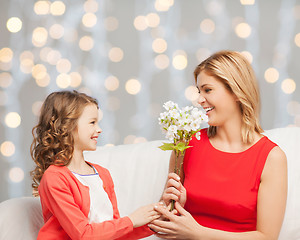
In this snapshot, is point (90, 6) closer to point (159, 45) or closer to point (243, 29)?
point (159, 45)

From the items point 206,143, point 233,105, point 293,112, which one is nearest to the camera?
point 233,105

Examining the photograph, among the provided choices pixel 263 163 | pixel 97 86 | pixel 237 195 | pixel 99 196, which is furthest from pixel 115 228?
pixel 97 86

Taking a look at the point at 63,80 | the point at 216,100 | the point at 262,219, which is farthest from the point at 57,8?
the point at 262,219

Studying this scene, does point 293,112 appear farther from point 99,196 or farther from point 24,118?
point 24,118

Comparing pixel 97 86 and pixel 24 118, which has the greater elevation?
pixel 97 86

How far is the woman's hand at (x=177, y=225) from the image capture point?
1487 millimetres

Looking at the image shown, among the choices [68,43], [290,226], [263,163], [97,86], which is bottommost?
[290,226]

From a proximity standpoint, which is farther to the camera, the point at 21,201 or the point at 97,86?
the point at 97,86

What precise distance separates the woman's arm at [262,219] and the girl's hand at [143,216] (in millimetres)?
25

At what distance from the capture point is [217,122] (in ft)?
5.42

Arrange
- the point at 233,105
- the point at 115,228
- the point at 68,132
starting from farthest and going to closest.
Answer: the point at 233,105 < the point at 68,132 < the point at 115,228

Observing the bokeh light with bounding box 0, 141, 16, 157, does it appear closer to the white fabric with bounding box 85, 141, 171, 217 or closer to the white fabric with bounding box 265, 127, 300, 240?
the white fabric with bounding box 85, 141, 171, 217

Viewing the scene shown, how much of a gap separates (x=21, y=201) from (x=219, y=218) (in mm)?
925

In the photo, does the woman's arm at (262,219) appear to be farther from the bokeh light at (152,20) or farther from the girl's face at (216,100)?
the bokeh light at (152,20)
